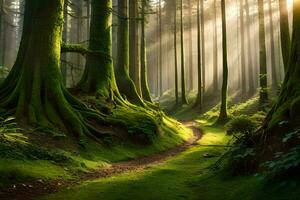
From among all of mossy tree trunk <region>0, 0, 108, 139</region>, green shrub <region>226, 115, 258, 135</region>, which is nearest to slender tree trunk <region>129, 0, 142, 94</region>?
green shrub <region>226, 115, 258, 135</region>

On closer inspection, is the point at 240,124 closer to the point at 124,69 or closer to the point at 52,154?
the point at 124,69

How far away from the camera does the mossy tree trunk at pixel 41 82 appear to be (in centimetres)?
1242

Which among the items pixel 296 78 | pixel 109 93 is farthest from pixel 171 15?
pixel 296 78

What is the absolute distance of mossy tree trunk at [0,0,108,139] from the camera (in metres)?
12.4

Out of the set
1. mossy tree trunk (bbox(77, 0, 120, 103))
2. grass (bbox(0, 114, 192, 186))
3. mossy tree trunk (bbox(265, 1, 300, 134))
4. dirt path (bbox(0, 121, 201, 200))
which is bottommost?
dirt path (bbox(0, 121, 201, 200))

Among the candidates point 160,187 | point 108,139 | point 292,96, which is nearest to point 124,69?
point 108,139

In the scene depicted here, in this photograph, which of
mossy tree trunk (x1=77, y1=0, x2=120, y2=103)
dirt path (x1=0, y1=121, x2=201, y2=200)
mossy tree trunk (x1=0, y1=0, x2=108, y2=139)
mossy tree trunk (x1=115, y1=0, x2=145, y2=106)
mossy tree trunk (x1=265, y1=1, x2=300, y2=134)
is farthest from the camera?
mossy tree trunk (x1=115, y1=0, x2=145, y2=106)

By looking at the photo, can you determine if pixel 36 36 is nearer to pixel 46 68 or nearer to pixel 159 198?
pixel 46 68

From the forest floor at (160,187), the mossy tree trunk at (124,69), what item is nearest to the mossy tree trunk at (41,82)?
the forest floor at (160,187)

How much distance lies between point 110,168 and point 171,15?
155 ft

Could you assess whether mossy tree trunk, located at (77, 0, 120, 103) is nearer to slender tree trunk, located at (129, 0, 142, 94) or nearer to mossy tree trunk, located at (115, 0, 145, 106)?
mossy tree trunk, located at (115, 0, 145, 106)

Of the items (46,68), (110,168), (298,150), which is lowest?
(110,168)

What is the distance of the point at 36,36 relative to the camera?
43.1ft

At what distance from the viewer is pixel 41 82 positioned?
12852mm
